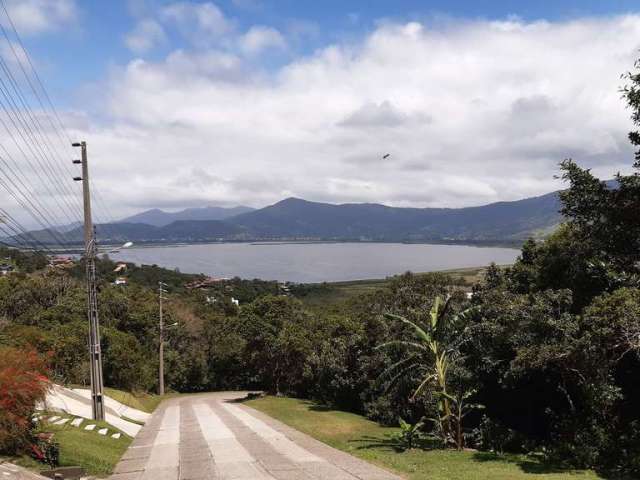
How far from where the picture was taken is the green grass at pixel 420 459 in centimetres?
1509

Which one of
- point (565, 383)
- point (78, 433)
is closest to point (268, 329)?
point (78, 433)

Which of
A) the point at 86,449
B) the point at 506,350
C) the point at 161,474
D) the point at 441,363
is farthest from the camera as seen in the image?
the point at 506,350

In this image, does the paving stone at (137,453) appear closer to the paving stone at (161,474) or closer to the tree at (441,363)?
the paving stone at (161,474)

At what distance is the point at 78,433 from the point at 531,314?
54.3ft

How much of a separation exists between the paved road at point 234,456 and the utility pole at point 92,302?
2506 millimetres

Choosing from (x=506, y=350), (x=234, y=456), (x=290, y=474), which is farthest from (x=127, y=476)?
(x=506, y=350)

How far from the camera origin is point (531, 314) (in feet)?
59.9

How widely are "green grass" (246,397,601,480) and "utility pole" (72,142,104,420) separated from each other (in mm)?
8950

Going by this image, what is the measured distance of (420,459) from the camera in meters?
17.5

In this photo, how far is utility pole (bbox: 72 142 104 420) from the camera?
2286 cm

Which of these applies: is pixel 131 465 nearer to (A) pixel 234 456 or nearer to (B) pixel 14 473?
(A) pixel 234 456

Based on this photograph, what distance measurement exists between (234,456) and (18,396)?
6889mm

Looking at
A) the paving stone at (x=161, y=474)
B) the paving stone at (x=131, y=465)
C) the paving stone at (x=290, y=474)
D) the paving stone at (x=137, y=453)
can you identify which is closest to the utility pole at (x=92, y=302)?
the paving stone at (x=137, y=453)

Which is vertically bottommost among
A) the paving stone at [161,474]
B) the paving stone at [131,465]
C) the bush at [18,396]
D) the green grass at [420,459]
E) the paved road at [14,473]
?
the green grass at [420,459]
